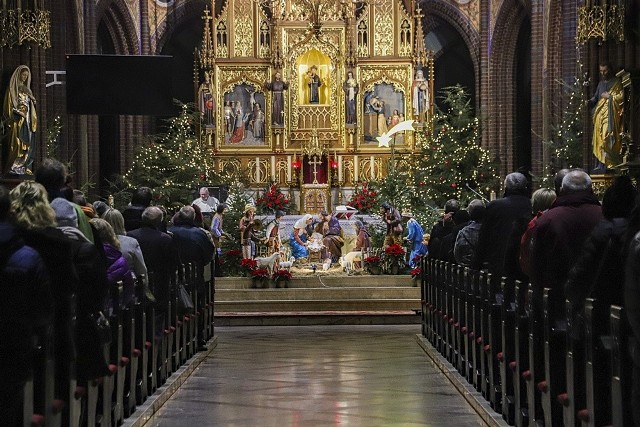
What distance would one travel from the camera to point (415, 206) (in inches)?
1172

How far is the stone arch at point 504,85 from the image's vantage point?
3481 centimetres

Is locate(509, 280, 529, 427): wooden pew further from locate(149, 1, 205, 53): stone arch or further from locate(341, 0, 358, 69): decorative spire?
locate(149, 1, 205, 53): stone arch

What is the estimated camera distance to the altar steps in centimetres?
2162

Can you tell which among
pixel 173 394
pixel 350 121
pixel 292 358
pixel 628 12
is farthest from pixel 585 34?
pixel 350 121

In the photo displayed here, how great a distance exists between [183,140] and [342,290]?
1193 centimetres

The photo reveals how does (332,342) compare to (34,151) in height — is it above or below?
below

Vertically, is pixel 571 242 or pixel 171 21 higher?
pixel 171 21

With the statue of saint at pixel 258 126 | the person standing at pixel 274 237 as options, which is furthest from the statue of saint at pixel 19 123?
the statue of saint at pixel 258 126

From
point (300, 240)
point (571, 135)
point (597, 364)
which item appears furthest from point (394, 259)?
point (597, 364)

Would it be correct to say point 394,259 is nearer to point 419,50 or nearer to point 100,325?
point 419,50

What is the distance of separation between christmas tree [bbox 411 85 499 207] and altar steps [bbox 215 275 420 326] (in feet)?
31.9

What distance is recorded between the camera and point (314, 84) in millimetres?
34500

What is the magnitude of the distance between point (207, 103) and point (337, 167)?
3.61 metres

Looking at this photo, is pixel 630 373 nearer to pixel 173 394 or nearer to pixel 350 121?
pixel 173 394
